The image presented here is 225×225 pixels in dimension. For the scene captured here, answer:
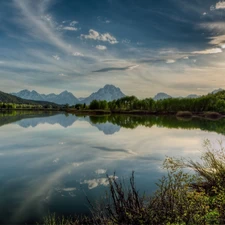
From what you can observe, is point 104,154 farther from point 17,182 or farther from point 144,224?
point 144,224

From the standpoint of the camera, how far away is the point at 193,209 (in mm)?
6215

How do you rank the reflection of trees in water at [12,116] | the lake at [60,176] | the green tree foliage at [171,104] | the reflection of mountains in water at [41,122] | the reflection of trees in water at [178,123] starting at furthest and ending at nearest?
the green tree foliage at [171,104] < the reflection of trees in water at [12,116] < the reflection of mountains in water at [41,122] < the reflection of trees in water at [178,123] < the lake at [60,176]

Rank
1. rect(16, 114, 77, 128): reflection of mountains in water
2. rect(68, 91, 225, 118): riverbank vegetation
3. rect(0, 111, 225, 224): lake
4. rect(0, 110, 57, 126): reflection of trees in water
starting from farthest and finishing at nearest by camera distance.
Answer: rect(68, 91, 225, 118): riverbank vegetation, rect(0, 110, 57, 126): reflection of trees in water, rect(16, 114, 77, 128): reflection of mountains in water, rect(0, 111, 225, 224): lake

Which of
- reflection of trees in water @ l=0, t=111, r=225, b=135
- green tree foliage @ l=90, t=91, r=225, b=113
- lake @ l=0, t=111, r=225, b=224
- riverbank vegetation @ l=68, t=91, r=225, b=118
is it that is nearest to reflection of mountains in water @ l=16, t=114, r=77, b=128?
reflection of trees in water @ l=0, t=111, r=225, b=135

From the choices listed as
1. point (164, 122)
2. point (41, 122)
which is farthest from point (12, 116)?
point (164, 122)

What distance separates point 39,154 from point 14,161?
10.1ft

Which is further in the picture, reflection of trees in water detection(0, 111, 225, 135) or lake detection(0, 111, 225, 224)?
reflection of trees in water detection(0, 111, 225, 135)

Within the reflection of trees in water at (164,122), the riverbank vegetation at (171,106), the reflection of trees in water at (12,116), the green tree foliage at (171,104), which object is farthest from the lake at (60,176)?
the green tree foliage at (171,104)

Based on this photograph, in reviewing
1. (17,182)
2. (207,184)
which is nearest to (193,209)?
(207,184)

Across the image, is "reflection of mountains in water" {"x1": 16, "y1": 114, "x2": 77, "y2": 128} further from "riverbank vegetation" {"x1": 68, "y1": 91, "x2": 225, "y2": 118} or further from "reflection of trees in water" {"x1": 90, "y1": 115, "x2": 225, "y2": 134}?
"riverbank vegetation" {"x1": 68, "y1": 91, "x2": 225, "y2": 118}

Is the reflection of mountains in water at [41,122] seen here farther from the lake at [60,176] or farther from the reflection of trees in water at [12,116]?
the lake at [60,176]

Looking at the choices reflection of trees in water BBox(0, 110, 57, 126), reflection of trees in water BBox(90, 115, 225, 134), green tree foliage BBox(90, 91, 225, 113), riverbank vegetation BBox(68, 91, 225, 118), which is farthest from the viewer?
green tree foliage BBox(90, 91, 225, 113)

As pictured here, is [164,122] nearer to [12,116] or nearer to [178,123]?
[178,123]

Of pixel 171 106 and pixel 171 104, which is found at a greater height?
pixel 171 104
